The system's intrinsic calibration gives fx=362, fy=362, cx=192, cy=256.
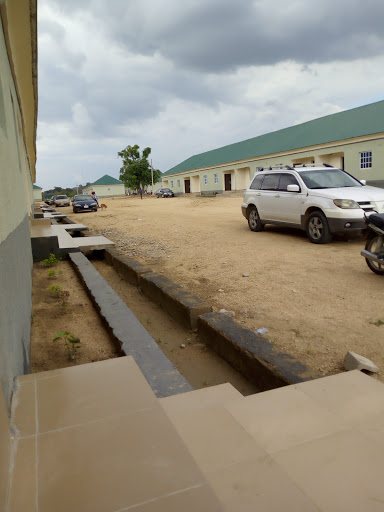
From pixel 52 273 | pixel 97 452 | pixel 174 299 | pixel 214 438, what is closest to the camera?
pixel 97 452

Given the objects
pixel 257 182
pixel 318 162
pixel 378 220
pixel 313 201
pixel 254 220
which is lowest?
pixel 254 220

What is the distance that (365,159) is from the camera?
80.9 feet

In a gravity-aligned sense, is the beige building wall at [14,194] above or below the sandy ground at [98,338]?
above

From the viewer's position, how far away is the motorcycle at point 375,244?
217 inches

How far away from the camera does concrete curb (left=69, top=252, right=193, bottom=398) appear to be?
110 inches

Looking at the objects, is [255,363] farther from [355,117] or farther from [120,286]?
[355,117]

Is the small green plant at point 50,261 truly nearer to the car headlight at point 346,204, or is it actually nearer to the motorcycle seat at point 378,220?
the motorcycle seat at point 378,220

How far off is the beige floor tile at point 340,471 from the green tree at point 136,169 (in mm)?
54750

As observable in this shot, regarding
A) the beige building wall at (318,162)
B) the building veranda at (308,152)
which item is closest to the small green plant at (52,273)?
the building veranda at (308,152)

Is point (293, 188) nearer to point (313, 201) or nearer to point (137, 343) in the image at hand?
point (313, 201)

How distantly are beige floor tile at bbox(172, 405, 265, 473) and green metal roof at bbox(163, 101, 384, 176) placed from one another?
2609 centimetres

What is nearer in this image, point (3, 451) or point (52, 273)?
point (3, 451)

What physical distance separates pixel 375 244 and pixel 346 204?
2152 millimetres

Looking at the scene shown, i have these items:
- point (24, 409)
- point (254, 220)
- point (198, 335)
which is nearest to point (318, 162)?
point (254, 220)
